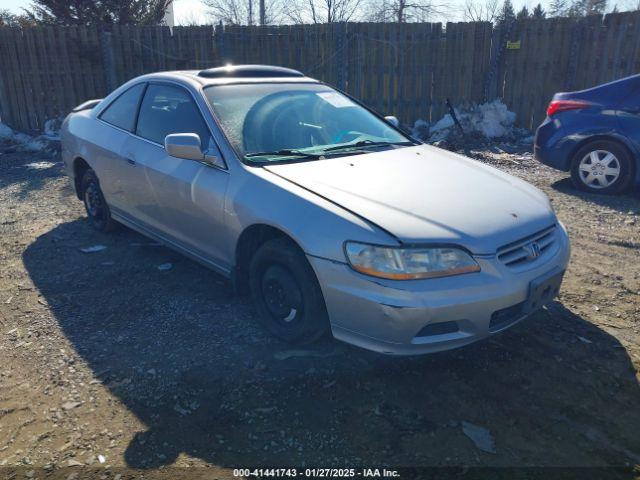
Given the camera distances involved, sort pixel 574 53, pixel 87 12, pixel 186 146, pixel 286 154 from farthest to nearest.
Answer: pixel 87 12 → pixel 574 53 → pixel 286 154 → pixel 186 146

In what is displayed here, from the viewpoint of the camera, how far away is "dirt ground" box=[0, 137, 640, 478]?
2514 millimetres

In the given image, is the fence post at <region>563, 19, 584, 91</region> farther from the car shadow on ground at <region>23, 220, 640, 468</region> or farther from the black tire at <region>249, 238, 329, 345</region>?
the black tire at <region>249, 238, 329, 345</region>

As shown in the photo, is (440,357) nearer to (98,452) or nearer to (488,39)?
(98,452)

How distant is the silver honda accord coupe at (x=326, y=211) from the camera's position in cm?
271

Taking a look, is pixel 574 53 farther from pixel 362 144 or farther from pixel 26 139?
pixel 26 139

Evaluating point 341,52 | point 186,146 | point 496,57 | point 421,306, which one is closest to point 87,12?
point 341,52

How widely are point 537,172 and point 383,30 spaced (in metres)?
4.73

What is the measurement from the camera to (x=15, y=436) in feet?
8.66

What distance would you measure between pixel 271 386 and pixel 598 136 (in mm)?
5599

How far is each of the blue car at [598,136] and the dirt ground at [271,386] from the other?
95.8 inches

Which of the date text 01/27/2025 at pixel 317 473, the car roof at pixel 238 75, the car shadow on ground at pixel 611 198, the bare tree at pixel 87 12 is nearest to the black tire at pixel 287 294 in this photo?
the date text 01/27/2025 at pixel 317 473

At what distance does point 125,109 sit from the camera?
474 cm

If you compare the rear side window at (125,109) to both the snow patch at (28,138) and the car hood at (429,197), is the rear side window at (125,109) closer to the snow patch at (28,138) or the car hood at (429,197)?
the car hood at (429,197)

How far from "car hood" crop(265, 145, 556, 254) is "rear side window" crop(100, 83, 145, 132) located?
1.90 metres
